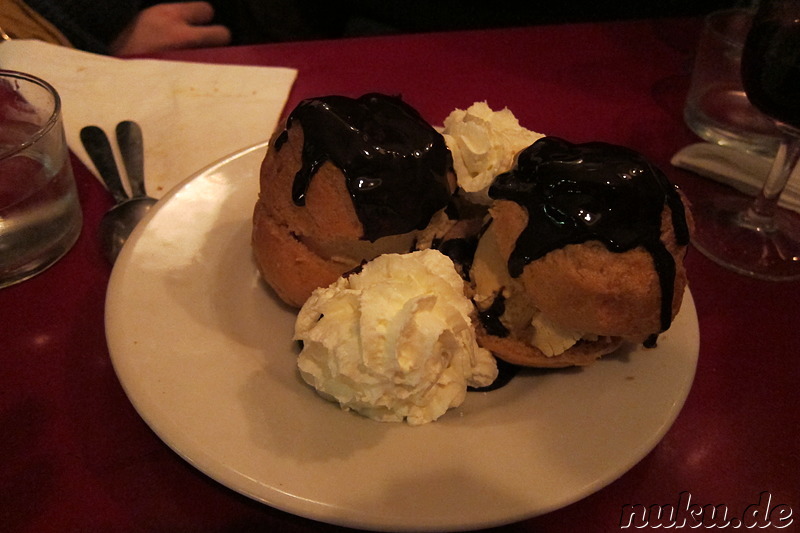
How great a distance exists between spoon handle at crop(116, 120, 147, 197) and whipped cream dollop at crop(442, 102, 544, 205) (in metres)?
0.79

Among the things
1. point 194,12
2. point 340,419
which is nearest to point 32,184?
point 340,419

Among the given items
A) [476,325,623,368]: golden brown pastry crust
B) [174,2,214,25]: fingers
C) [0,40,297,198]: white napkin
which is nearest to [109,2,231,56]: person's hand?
[174,2,214,25]: fingers

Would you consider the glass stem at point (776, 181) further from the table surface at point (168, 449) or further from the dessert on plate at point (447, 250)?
the dessert on plate at point (447, 250)

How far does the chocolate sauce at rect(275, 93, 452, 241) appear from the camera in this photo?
98 centimetres

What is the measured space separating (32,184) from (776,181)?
1679 millimetres

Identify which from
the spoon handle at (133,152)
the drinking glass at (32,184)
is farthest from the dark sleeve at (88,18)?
the drinking glass at (32,184)

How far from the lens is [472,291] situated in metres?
1.04

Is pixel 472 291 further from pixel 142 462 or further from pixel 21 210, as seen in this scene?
pixel 21 210

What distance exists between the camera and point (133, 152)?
155 centimetres

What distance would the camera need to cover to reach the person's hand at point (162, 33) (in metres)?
2.29

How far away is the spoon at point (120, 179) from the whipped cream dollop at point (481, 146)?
735mm

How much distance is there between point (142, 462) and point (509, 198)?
72cm

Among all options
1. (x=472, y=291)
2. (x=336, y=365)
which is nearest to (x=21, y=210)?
(x=336, y=365)

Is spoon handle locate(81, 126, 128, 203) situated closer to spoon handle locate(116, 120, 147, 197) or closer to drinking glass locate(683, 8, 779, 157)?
spoon handle locate(116, 120, 147, 197)
